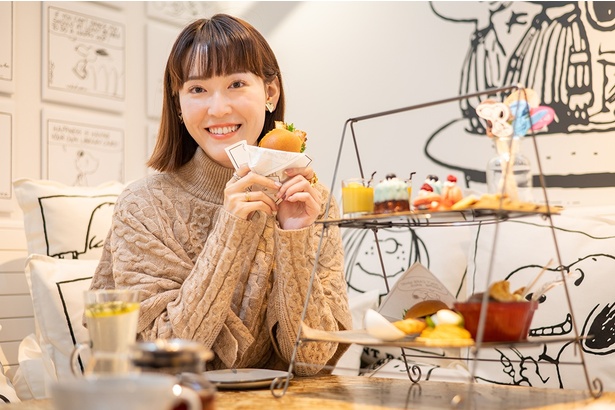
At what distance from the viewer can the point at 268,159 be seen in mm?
1450

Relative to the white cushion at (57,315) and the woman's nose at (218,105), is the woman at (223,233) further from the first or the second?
the white cushion at (57,315)

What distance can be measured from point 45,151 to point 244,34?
1336mm

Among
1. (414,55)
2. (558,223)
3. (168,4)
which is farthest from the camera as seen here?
(168,4)

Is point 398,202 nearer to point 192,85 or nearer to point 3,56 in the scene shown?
point 192,85

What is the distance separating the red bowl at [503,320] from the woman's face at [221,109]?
2.98ft

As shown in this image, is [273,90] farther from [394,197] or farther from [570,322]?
[570,322]

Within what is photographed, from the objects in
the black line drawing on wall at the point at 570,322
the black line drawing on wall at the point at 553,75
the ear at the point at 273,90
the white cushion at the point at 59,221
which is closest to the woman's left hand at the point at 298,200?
the ear at the point at 273,90

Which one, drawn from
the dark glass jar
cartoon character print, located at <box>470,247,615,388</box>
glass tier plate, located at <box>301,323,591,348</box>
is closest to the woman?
glass tier plate, located at <box>301,323,591,348</box>

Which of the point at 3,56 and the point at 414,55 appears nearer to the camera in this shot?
the point at 3,56

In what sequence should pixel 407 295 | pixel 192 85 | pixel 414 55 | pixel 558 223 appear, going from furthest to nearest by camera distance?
pixel 414 55 < pixel 558 223 < pixel 192 85 < pixel 407 295

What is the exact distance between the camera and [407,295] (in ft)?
4.57

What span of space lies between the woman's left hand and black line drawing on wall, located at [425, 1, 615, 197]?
120 cm

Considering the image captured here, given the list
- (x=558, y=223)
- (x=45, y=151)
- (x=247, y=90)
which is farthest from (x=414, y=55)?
(x=45, y=151)

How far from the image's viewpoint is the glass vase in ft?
3.79
